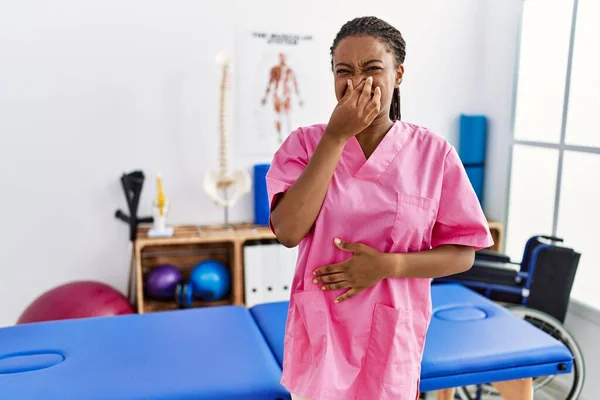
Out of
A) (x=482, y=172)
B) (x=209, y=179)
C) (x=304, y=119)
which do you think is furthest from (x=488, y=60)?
(x=209, y=179)

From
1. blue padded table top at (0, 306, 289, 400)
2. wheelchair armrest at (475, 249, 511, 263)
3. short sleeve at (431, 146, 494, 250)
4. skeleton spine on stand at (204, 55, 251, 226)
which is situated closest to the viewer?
short sleeve at (431, 146, 494, 250)

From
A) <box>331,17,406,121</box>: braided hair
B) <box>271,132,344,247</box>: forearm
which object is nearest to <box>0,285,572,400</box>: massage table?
<box>271,132,344,247</box>: forearm

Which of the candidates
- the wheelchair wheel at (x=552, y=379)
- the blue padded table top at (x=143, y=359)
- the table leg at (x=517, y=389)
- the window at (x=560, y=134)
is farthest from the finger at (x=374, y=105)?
the window at (x=560, y=134)

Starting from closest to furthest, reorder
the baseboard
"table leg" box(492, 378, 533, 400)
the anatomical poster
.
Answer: "table leg" box(492, 378, 533, 400), the baseboard, the anatomical poster

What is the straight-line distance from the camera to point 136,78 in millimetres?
2896

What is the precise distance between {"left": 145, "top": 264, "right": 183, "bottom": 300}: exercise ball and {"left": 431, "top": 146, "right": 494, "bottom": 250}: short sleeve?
194 cm

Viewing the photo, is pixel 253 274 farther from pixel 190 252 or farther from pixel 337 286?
pixel 337 286

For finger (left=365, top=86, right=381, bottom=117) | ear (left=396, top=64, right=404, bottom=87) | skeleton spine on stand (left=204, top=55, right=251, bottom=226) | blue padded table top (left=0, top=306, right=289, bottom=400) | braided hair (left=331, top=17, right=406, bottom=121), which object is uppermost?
braided hair (left=331, top=17, right=406, bottom=121)

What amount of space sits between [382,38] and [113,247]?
93.3 inches

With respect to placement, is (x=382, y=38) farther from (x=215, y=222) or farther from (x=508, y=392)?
(x=215, y=222)

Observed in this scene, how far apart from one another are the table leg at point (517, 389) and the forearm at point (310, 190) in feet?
3.55

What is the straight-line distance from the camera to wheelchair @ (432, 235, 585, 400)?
2375 millimetres

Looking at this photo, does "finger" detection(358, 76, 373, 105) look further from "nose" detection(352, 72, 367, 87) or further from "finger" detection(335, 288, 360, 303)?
"finger" detection(335, 288, 360, 303)

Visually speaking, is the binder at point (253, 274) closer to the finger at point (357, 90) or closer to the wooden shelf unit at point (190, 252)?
the wooden shelf unit at point (190, 252)
